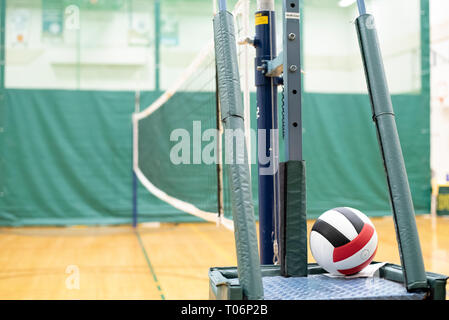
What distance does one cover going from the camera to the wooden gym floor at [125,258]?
125 inches

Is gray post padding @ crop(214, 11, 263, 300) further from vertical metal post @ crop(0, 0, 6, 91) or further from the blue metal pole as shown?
vertical metal post @ crop(0, 0, 6, 91)

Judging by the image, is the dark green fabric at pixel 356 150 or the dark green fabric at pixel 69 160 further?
the dark green fabric at pixel 356 150

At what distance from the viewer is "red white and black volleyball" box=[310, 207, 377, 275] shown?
1.82 metres

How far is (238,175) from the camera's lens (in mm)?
1504

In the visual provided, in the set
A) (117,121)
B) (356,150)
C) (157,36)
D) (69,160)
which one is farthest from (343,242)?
(157,36)

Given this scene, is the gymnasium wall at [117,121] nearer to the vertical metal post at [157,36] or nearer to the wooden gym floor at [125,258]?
the vertical metal post at [157,36]

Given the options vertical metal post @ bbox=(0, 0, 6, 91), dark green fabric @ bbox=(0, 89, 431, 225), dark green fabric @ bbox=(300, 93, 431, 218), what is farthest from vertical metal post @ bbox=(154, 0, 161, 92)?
dark green fabric @ bbox=(300, 93, 431, 218)

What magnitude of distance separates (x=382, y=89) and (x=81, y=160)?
5358 mm

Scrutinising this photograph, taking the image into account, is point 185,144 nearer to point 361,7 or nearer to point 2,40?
point 2,40

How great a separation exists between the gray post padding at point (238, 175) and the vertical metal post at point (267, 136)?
24.3 inches

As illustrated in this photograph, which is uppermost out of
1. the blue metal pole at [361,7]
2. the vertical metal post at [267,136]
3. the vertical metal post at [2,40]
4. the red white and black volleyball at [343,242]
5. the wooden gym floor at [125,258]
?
the vertical metal post at [2,40]

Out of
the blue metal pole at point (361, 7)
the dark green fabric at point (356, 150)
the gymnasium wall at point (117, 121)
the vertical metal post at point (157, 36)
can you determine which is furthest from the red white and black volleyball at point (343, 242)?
the vertical metal post at point (157, 36)

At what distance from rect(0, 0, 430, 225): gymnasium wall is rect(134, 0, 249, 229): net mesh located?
616 mm

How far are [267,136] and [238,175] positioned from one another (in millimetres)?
782
